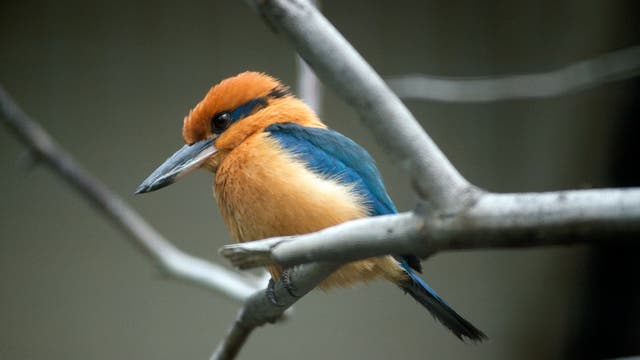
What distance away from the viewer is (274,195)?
171 centimetres

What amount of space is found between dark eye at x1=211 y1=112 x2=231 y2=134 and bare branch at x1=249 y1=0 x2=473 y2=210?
1.04 m

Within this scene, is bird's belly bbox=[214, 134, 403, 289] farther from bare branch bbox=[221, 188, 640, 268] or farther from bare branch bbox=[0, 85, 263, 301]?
bare branch bbox=[221, 188, 640, 268]

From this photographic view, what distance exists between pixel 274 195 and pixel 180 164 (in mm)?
284

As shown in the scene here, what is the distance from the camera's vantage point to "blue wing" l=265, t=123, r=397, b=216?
5.91 feet

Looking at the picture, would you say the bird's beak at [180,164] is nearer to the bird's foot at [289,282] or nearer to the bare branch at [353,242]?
the bird's foot at [289,282]

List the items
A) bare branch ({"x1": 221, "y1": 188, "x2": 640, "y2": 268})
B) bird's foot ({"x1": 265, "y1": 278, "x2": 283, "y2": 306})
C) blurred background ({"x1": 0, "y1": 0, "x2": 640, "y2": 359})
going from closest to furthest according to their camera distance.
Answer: bare branch ({"x1": 221, "y1": 188, "x2": 640, "y2": 268})
bird's foot ({"x1": 265, "y1": 278, "x2": 283, "y2": 306})
blurred background ({"x1": 0, "y1": 0, "x2": 640, "y2": 359})

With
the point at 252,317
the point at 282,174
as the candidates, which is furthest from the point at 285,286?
the point at 282,174

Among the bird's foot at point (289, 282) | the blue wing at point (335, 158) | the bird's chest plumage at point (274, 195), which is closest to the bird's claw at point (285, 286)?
the bird's foot at point (289, 282)

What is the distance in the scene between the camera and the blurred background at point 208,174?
3137 millimetres

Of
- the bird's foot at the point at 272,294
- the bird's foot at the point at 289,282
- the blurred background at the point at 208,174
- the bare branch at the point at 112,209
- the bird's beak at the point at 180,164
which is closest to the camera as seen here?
the bird's foot at the point at 289,282

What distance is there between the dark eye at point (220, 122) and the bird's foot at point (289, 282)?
1.66ft

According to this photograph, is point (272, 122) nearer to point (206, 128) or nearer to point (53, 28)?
point (206, 128)

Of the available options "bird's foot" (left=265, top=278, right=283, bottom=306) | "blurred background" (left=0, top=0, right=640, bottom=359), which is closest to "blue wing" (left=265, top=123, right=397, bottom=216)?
"bird's foot" (left=265, top=278, right=283, bottom=306)

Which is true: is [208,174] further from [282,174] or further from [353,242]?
[353,242]
